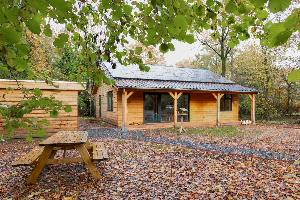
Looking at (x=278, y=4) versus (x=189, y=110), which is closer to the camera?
(x=278, y=4)

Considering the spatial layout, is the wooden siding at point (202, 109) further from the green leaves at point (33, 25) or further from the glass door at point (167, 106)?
the green leaves at point (33, 25)

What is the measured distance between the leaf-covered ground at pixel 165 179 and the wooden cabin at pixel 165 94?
247 inches

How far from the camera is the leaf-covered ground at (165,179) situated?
10.5ft

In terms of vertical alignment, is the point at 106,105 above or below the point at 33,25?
below

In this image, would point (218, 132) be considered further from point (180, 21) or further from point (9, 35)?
point (9, 35)

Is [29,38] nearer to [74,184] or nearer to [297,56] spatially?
[74,184]

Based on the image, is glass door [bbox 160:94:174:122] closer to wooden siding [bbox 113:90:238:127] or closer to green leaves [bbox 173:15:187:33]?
wooden siding [bbox 113:90:238:127]

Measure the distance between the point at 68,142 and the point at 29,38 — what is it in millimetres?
15975

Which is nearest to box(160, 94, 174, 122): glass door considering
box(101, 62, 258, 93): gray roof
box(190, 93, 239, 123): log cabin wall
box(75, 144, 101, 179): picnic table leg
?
box(101, 62, 258, 93): gray roof

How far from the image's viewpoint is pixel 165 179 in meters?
3.82

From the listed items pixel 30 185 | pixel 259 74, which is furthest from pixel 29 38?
pixel 259 74

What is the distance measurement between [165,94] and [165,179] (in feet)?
32.8

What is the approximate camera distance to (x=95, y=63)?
2453 mm

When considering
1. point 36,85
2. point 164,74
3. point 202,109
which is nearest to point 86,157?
point 36,85
